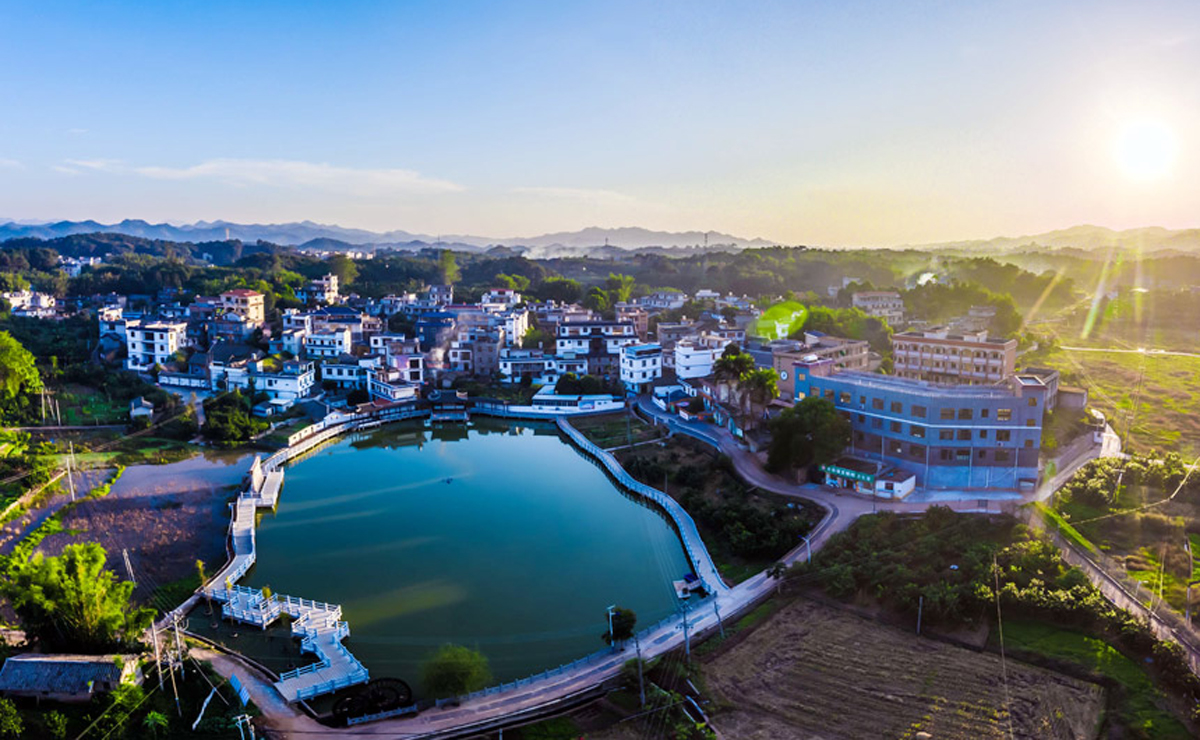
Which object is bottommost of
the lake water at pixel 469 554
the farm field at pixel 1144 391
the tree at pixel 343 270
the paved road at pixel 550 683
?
the lake water at pixel 469 554

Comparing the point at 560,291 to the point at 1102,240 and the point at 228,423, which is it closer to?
the point at 228,423

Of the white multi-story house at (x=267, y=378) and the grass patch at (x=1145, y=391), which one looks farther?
the white multi-story house at (x=267, y=378)

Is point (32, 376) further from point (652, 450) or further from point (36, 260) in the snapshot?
point (36, 260)

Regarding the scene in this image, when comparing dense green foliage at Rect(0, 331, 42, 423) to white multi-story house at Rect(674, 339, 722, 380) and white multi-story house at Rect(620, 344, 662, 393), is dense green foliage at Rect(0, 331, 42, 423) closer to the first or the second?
white multi-story house at Rect(620, 344, 662, 393)

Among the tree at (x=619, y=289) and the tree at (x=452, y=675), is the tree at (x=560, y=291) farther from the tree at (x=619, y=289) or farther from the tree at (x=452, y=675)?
the tree at (x=452, y=675)

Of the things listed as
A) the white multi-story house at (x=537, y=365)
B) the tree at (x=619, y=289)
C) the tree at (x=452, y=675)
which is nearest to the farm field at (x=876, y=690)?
the tree at (x=452, y=675)
